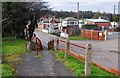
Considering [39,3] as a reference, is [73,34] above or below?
below

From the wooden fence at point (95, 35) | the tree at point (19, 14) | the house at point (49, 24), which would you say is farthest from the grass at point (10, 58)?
the house at point (49, 24)

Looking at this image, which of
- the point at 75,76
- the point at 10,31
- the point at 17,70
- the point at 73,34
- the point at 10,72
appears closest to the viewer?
the point at 75,76

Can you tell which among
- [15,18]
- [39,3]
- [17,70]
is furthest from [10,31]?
[17,70]

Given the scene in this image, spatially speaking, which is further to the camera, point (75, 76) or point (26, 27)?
point (26, 27)

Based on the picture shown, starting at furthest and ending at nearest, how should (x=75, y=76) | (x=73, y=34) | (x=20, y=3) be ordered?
(x=73, y=34)
(x=20, y=3)
(x=75, y=76)

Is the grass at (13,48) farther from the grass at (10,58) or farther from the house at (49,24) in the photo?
the house at (49,24)

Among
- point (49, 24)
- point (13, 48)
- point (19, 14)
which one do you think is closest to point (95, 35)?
point (19, 14)

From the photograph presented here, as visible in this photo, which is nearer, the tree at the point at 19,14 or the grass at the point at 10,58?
the grass at the point at 10,58

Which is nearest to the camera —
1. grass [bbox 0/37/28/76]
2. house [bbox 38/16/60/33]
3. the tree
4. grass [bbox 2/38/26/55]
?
grass [bbox 0/37/28/76]

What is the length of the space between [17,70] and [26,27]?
105 feet

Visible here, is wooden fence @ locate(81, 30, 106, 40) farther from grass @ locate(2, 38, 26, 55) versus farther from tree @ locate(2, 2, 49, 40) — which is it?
grass @ locate(2, 38, 26, 55)

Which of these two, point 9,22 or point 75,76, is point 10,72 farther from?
point 9,22

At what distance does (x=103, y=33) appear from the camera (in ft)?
182

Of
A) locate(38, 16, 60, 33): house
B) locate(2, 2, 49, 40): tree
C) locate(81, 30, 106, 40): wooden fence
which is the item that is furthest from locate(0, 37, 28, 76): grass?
locate(38, 16, 60, 33): house
